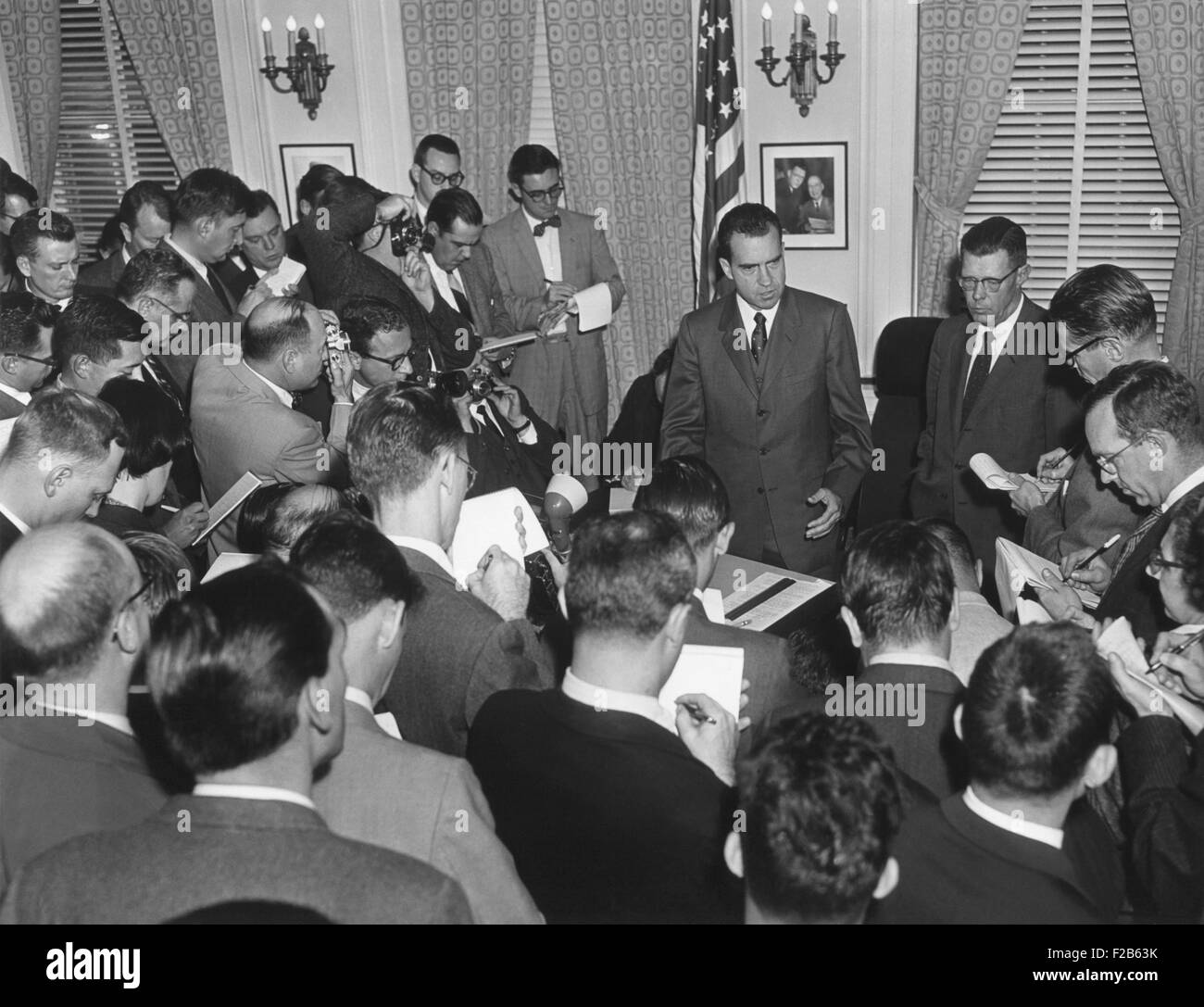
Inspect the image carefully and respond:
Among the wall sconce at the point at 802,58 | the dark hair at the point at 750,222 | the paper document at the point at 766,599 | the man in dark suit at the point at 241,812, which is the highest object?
the wall sconce at the point at 802,58

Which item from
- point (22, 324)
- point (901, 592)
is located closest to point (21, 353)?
point (22, 324)

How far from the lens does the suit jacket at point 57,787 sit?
75.9 inches

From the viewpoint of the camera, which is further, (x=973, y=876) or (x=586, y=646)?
(x=586, y=646)

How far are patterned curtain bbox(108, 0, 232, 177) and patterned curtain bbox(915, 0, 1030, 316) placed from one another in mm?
4091

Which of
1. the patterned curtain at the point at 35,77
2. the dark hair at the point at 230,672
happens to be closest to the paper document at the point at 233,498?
the dark hair at the point at 230,672

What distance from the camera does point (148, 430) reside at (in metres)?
3.24

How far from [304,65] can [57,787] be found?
556 cm

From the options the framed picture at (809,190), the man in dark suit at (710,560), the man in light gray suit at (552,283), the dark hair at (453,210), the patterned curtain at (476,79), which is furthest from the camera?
the patterned curtain at (476,79)

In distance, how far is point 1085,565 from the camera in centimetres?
314

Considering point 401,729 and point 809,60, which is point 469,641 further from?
point 809,60

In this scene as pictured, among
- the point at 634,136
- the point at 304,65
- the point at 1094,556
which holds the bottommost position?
the point at 1094,556

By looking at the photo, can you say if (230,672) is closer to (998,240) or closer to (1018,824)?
(1018,824)

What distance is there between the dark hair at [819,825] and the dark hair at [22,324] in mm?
3339

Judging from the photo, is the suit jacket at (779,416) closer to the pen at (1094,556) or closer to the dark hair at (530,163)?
the pen at (1094,556)
